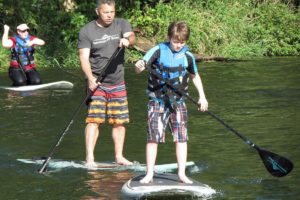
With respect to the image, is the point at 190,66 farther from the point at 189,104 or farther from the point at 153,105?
the point at 189,104

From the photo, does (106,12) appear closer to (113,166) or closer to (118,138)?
(118,138)

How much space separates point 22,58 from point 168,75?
27.7 ft

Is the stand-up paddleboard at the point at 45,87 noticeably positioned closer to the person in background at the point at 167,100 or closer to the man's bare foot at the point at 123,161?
the man's bare foot at the point at 123,161

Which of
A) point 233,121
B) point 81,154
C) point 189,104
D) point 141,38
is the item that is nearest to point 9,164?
point 81,154

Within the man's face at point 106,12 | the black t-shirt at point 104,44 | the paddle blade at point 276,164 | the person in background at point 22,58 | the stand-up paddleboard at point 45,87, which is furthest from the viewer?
the stand-up paddleboard at point 45,87

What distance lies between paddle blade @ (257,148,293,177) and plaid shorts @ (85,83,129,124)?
5.71 ft

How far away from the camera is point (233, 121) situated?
36.4ft

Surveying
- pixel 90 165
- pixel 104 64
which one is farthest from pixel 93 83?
pixel 90 165

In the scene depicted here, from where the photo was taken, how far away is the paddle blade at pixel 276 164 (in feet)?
24.1

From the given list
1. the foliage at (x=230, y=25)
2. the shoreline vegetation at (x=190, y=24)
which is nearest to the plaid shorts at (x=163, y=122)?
the shoreline vegetation at (x=190, y=24)

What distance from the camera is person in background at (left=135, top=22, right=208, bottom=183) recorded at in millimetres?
7070

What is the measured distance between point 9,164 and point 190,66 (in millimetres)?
2719

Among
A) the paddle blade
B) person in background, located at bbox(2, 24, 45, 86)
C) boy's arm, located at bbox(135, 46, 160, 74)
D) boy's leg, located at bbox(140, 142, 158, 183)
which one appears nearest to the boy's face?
boy's arm, located at bbox(135, 46, 160, 74)

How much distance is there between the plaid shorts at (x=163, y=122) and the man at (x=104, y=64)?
3.73ft
